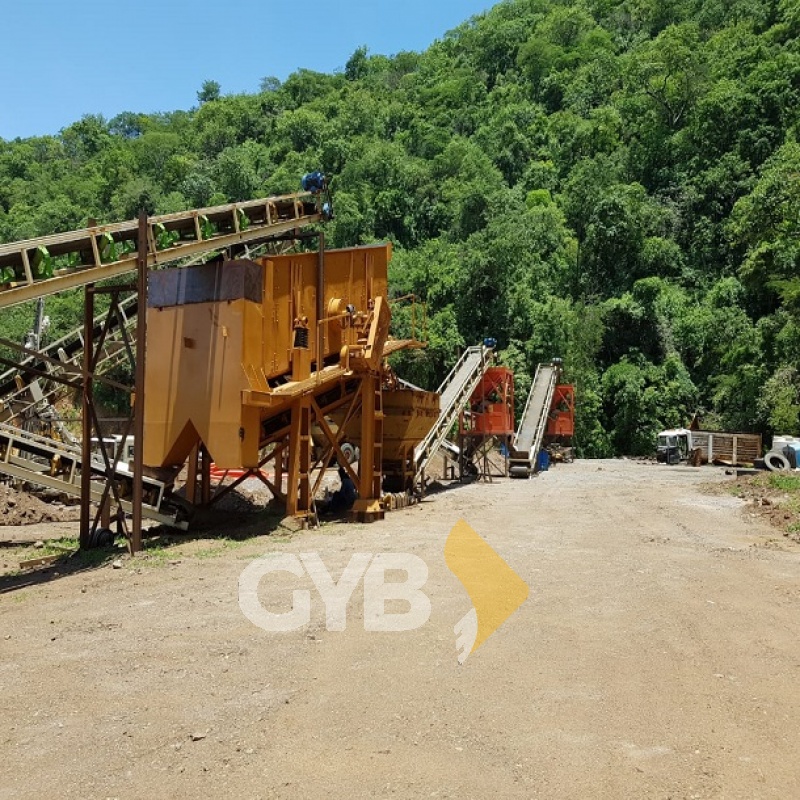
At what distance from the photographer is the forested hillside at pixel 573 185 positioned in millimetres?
42656

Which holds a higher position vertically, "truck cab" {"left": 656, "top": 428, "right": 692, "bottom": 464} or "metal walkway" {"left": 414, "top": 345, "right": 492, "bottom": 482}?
"metal walkway" {"left": 414, "top": 345, "right": 492, "bottom": 482}

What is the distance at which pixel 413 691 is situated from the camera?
210 inches

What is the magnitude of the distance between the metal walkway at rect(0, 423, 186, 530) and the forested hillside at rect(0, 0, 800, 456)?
25076 mm

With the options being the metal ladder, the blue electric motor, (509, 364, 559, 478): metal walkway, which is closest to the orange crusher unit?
the blue electric motor

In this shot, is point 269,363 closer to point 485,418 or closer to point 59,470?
point 59,470

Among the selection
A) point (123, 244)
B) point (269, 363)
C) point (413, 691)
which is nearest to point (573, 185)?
point (269, 363)

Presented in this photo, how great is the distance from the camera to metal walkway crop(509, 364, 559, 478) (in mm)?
28797

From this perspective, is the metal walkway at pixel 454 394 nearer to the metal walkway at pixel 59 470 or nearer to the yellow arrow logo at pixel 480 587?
the metal walkway at pixel 59 470

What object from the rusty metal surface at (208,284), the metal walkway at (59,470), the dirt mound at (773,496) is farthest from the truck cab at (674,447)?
the rusty metal surface at (208,284)

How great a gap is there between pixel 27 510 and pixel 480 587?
39.6ft

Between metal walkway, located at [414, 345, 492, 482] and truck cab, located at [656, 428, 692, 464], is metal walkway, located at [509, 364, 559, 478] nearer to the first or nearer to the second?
metal walkway, located at [414, 345, 492, 482]

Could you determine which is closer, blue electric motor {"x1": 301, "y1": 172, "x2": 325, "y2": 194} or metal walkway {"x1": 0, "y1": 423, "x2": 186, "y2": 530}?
metal walkway {"x1": 0, "y1": 423, "x2": 186, "y2": 530}

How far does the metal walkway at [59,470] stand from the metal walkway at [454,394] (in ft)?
27.0

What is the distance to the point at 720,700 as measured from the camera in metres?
5.11
